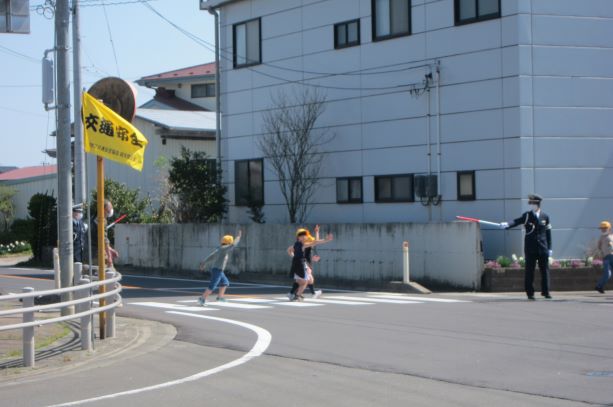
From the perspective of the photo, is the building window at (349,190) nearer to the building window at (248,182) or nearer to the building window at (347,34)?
the building window at (248,182)

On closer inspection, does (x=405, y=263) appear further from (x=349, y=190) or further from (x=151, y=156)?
(x=151, y=156)

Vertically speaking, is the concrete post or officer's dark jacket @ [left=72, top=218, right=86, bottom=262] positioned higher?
officer's dark jacket @ [left=72, top=218, right=86, bottom=262]

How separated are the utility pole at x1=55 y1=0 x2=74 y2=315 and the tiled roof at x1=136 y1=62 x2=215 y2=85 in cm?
3717

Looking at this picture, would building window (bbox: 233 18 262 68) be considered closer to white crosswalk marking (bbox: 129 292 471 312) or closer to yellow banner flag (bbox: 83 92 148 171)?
white crosswalk marking (bbox: 129 292 471 312)

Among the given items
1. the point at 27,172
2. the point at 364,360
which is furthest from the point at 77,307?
the point at 27,172

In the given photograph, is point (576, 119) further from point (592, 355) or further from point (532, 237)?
point (592, 355)

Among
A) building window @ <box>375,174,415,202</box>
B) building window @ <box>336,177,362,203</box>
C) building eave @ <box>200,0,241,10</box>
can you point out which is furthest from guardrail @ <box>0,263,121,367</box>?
building eave @ <box>200,0,241,10</box>

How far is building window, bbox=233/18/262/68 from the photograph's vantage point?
29234 mm

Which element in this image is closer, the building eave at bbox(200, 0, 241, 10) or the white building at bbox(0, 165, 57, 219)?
the building eave at bbox(200, 0, 241, 10)

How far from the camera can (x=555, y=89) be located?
2192cm

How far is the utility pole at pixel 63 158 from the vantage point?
1453 centimetres

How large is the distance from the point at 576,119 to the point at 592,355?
Answer: 12.6 metres

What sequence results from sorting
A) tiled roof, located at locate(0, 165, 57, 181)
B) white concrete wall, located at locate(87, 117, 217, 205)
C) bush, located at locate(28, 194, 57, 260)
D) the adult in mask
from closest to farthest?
the adult in mask → bush, located at locate(28, 194, 57, 260) → white concrete wall, located at locate(87, 117, 217, 205) → tiled roof, located at locate(0, 165, 57, 181)

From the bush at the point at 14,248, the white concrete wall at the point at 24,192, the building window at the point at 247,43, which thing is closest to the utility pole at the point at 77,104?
the building window at the point at 247,43
